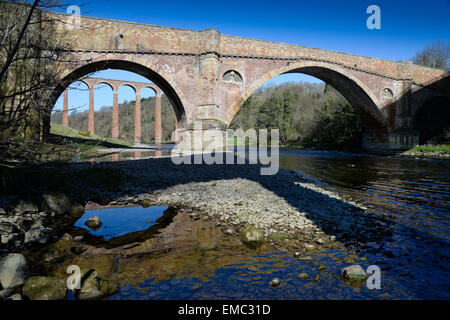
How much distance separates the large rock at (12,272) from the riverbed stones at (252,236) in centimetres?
311

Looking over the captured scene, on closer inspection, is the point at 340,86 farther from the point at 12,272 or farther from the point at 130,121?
the point at 130,121

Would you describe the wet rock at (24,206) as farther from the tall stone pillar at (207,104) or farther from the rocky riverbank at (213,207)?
the tall stone pillar at (207,104)

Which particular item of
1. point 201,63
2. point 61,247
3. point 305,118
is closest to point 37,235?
point 61,247

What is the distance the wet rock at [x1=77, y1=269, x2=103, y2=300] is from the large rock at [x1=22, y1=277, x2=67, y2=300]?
0.60 feet

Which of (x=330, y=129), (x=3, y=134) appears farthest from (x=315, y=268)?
(x=330, y=129)

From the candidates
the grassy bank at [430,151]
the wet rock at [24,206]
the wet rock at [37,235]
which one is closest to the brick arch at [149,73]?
the wet rock at [24,206]

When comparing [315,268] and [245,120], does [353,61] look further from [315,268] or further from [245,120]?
[245,120]

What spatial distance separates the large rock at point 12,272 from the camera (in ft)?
9.87

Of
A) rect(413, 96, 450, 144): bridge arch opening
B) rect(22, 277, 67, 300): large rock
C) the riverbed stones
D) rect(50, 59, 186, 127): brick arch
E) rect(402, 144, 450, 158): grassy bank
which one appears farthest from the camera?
rect(413, 96, 450, 144): bridge arch opening

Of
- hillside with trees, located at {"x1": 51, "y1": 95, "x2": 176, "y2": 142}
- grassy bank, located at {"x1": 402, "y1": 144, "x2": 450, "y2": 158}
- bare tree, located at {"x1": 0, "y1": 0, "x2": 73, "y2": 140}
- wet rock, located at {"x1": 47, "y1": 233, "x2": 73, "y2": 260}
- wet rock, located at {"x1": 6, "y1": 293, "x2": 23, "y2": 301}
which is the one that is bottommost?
wet rock, located at {"x1": 47, "y1": 233, "x2": 73, "y2": 260}

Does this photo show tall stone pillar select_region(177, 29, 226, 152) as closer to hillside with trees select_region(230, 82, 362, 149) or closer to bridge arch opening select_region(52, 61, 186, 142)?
bridge arch opening select_region(52, 61, 186, 142)

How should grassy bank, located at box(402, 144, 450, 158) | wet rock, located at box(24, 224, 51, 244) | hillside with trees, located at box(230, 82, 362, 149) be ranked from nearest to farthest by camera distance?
wet rock, located at box(24, 224, 51, 244)
grassy bank, located at box(402, 144, 450, 158)
hillside with trees, located at box(230, 82, 362, 149)

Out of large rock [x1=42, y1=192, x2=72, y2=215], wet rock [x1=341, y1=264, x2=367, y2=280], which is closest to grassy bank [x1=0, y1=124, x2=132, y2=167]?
large rock [x1=42, y1=192, x2=72, y2=215]

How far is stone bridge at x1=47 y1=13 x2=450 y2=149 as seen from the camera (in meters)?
14.6
